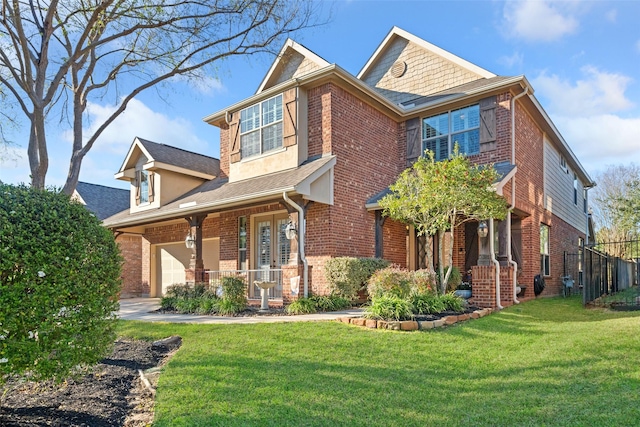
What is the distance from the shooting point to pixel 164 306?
11898 millimetres

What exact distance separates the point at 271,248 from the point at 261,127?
3562 millimetres

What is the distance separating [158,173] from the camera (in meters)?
14.9

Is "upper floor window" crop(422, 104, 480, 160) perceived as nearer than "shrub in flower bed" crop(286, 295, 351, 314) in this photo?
No

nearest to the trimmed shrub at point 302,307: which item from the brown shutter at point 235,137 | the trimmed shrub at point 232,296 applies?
the trimmed shrub at point 232,296

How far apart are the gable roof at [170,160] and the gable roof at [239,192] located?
30.8 inches

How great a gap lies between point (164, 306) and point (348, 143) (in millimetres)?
6716

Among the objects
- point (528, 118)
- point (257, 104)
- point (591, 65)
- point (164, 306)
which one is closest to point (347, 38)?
point (257, 104)

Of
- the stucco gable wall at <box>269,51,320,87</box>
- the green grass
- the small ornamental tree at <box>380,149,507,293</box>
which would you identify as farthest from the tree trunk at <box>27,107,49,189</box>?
the stucco gable wall at <box>269,51,320,87</box>

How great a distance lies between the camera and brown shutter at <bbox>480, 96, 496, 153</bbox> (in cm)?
1182

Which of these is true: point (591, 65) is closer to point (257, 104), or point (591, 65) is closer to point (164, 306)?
point (257, 104)

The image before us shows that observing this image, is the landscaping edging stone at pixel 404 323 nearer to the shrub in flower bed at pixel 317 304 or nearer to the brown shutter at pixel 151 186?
the shrub in flower bed at pixel 317 304

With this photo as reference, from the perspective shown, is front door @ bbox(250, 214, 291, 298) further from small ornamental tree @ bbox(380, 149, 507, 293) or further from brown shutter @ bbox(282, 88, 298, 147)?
small ornamental tree @ bbox(380, 149, 507, 293)

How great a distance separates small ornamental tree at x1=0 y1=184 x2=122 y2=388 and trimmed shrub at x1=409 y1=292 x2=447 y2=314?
17.9ft

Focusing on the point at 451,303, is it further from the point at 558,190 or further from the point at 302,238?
the point at 558,190
